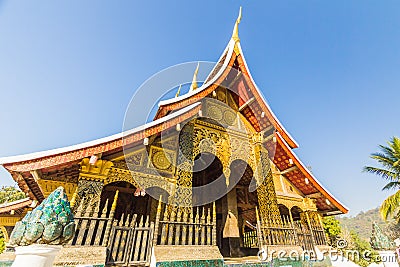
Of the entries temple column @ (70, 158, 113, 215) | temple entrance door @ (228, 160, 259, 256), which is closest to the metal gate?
temple column @ (70, 158, 113, 215)

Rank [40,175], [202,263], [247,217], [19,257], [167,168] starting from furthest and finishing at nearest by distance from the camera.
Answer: [247,217]
[167,168]
[40,175]
[202,263]
[19,257]

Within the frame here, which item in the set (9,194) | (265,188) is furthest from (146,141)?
(9,194)

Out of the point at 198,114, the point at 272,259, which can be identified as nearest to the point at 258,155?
the point at 198,114

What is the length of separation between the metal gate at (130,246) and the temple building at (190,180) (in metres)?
0.02

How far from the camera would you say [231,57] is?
6.34 m

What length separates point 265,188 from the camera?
19.5 feet

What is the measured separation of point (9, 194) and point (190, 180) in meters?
31.7

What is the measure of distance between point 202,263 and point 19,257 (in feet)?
9.26

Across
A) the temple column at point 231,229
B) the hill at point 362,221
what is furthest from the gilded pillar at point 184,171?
the hill at point 362,221

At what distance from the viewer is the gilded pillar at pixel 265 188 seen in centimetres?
543

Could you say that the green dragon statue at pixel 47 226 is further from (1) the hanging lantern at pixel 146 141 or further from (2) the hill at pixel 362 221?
(2) the hill at pixel 362 221

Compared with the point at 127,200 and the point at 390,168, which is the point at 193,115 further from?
the point at 390,168

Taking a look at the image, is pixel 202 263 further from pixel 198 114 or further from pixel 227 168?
pixel 198 114

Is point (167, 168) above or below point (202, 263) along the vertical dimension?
above
